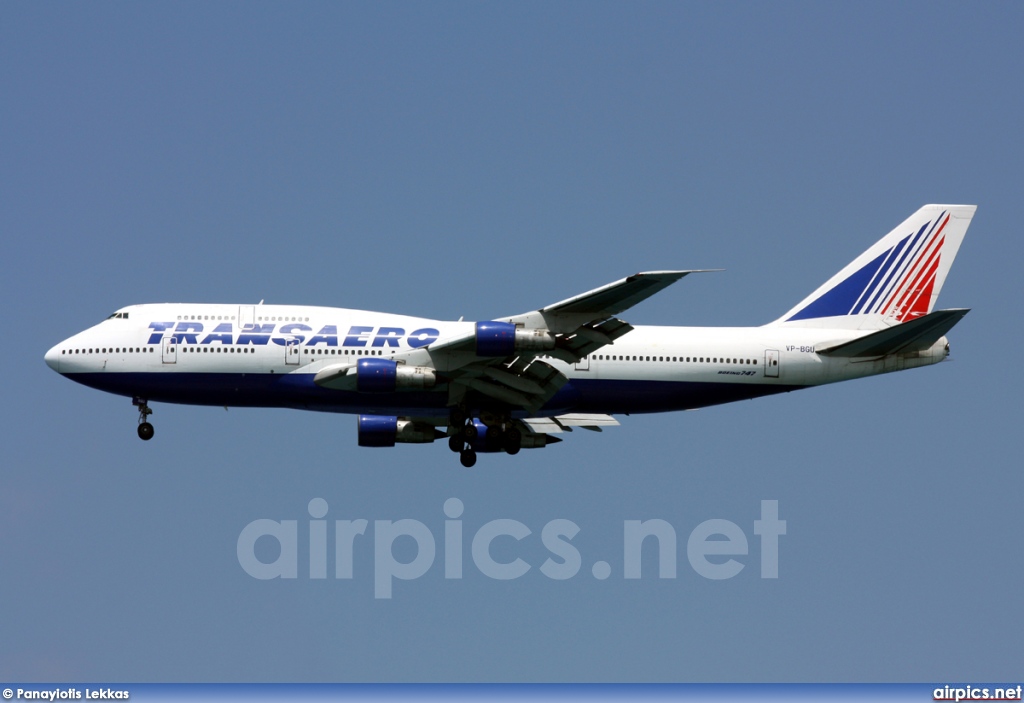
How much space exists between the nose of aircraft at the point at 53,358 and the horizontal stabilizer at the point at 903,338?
2662 centimetres

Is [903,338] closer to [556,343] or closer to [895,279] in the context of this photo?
[895,279]

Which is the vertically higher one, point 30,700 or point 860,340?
point 860,340

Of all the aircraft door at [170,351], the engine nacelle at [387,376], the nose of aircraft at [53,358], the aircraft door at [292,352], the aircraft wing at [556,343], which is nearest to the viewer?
the aircraft wing at [556,343]

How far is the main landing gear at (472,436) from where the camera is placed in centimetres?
5784

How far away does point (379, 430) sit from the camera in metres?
62.1

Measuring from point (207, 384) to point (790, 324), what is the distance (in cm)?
2105

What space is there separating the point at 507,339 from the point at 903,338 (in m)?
14.4

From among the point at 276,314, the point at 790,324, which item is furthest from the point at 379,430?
the point at 790,324

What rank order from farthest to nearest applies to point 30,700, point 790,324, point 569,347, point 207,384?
point 790,324 < point 207,384 < point 569,347 < point 30,700

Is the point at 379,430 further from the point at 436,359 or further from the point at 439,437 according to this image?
the point at 436,359

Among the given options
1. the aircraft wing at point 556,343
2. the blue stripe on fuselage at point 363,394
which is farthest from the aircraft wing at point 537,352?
the blue stripe on fuselage at point 363,394

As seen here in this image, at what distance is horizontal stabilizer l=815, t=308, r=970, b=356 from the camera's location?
5616 centimetres

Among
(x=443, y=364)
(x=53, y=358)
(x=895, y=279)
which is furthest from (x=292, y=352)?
(x=895, y=279)

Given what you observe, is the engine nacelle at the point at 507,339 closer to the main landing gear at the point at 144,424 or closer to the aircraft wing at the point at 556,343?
the aircraft wing at the point at 556,343
